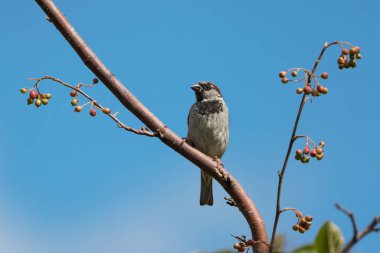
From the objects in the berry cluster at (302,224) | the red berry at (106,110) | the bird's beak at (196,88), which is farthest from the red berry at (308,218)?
the bird's beak at (196,88)

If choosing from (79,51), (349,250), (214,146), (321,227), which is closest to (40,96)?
(79,51)

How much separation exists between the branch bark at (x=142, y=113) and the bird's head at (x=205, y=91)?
12.1 feet

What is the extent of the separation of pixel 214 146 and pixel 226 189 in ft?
9.91

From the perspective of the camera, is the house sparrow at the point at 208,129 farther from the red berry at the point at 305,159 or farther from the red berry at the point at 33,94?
the red berry at the point at 305,159

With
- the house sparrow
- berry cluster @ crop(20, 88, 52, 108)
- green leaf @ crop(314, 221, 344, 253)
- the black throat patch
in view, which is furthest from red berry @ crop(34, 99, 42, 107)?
the black throat patch

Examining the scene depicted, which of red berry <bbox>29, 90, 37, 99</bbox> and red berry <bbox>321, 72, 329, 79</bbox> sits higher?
red berry <bbox>29, 90, 37, 99</bbox>

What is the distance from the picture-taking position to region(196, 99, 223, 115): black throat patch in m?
6.21

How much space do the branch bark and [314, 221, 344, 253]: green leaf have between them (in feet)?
4.59

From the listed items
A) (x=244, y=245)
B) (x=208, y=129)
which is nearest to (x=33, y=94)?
(x=244, y=245)

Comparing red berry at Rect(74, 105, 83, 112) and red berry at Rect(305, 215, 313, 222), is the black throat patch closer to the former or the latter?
red berry at Rect(74, 105, 83, 112)

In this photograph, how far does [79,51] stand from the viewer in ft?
9.07

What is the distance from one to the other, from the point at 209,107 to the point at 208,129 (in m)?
0.36

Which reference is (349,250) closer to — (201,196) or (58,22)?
(58,22)

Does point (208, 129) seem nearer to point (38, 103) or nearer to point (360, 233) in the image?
point (38, 103)
